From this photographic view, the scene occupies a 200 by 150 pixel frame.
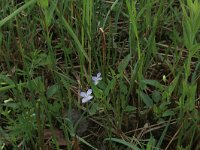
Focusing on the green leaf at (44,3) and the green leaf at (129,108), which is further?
the green leaf at (129,108)

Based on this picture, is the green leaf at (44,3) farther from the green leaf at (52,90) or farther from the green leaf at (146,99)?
the green leaf at (146,99)

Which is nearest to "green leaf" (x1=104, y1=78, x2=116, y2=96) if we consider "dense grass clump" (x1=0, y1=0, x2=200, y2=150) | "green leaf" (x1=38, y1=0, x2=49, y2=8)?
"dense grass clump" (x1=0, y1=0, x2=200, y2=150)

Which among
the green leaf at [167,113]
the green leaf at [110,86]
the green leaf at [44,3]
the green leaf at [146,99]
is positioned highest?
the green leaf at [44,3]

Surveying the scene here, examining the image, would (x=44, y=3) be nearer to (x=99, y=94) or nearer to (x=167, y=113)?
(x=99, y=94)

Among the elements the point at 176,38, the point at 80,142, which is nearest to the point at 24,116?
the point at 80,142

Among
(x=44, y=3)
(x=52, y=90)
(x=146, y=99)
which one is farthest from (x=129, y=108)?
(x=44, y=3)

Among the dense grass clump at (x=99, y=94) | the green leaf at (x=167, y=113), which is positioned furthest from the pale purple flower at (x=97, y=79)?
the green leaf at (x=167, y=113)

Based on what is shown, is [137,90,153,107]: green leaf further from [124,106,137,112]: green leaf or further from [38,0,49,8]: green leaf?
[38,0,49,8]: green leaf

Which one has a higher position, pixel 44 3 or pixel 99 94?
→ pixel 44 3
